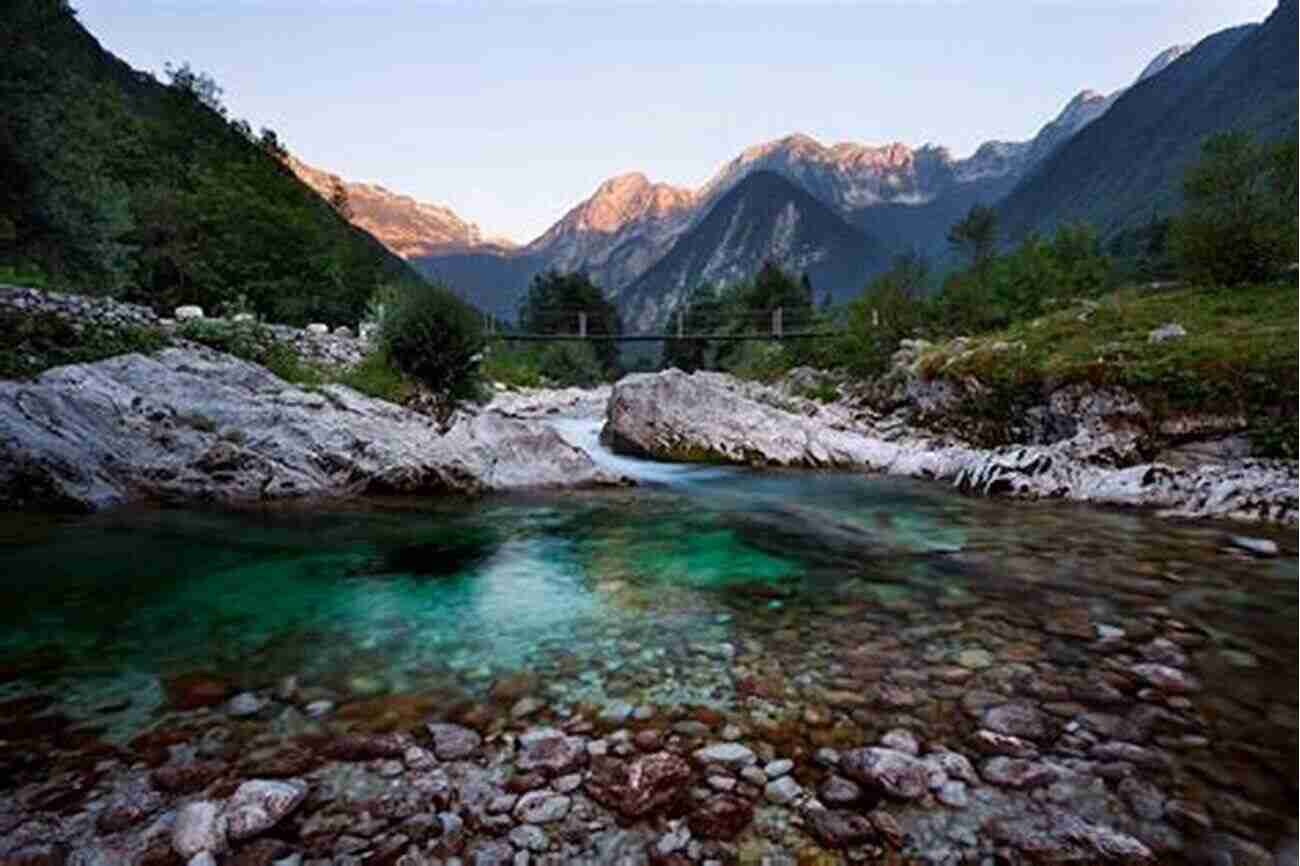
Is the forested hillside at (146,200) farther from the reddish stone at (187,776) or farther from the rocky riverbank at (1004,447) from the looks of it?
the reddish stone at (187,776)

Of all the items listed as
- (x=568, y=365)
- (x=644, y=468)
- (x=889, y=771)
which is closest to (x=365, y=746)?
(x=889, y=771)

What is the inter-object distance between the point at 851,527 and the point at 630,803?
6.71 meters

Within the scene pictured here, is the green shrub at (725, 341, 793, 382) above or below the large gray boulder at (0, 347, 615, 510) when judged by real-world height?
above

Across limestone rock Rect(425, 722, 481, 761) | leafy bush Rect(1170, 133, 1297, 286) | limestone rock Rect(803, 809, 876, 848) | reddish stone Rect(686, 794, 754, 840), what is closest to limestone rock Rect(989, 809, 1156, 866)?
limestone rock Rect(803, 809, 876, 848)

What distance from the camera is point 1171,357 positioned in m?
13.2

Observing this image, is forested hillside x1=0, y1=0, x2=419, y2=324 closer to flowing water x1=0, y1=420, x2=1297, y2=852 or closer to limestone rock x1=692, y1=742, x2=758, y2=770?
flowing water x1=0, y1=420, x2=1297, y2=852

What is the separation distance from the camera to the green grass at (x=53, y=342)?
10.8 m

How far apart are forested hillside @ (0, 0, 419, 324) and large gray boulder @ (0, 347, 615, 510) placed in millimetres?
7906

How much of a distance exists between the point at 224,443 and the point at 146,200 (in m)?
34.1

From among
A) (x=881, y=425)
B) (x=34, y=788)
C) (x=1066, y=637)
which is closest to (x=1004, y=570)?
(x=1066, y=637)

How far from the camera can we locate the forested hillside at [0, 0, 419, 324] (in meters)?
16.1

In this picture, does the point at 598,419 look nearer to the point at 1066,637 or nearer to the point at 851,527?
the point at 851,527

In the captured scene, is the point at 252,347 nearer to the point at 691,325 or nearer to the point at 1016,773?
the point at 1016,773

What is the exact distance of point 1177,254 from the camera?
69.9ft
